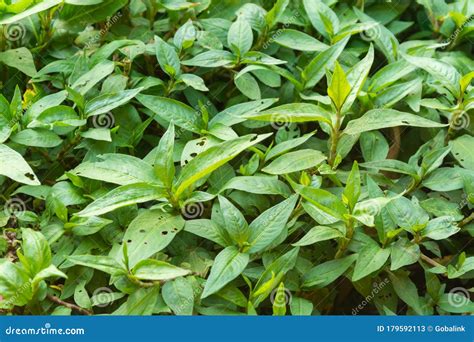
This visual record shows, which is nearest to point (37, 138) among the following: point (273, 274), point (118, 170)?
point (118, 170)

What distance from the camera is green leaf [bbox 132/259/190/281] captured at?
149cm

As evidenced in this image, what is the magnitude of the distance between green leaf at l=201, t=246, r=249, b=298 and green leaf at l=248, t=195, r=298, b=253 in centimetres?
4

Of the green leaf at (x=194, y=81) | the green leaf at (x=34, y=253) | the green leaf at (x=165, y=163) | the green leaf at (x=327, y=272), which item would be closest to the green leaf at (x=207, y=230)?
the green leaf at (x=165, y=163)

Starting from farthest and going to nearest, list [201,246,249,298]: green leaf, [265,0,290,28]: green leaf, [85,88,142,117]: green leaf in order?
[265,0,290,28]: green leaf → [85,88,142,117]: green leaf → [201,246,249,298]: green leaf

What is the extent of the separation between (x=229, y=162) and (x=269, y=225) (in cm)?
34

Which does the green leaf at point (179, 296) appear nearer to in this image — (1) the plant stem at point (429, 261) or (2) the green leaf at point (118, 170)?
(2) the green leaf at point (118, 170)

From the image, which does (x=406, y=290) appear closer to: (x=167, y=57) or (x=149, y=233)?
(x=149, y=233)

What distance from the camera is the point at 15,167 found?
163cm

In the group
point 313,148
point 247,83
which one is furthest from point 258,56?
point 313,148

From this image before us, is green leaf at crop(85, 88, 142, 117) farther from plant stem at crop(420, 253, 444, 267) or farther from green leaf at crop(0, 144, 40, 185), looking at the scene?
plant stem at crop(420, 253, 444, 267)

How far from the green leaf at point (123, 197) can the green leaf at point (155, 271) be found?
0.14m

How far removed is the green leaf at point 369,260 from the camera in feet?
5.08

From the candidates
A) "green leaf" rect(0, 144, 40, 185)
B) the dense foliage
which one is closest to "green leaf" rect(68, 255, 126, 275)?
the dense foliage

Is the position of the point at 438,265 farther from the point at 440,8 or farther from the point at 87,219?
the point at 440,8
